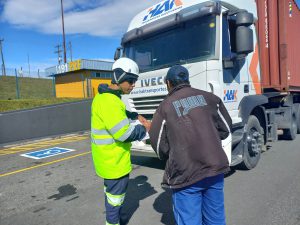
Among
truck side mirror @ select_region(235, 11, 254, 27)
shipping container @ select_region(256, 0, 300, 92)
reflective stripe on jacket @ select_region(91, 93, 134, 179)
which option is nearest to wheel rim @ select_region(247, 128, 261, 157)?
shipping container @ select_region(256, 0, 300, 92)

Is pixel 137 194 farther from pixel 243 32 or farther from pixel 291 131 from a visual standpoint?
pixel 291 131

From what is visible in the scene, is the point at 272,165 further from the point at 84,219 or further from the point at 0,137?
the point at 0,137

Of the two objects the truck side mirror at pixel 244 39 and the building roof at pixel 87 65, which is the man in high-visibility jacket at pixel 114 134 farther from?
the building roof at pixel 87 65

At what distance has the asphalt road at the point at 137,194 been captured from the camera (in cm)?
339

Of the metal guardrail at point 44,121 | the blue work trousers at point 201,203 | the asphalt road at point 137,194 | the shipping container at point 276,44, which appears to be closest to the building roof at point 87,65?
→ the metal guardrail at point 44,121

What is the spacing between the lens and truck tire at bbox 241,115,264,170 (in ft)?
16.2

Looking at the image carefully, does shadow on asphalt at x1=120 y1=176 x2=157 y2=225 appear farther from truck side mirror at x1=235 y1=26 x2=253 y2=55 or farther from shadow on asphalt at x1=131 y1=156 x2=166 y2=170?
truck side mirror at x1=235 y1=26 x2=253 y2=55

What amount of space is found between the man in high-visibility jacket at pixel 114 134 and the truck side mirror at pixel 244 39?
220 centimetres

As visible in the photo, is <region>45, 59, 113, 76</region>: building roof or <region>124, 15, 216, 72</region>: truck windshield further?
<region>45, 59, 113, 76</region>: building roof

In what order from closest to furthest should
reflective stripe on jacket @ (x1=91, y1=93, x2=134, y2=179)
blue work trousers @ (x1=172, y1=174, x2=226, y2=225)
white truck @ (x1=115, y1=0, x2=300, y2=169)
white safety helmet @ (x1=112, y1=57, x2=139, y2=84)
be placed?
blue work trousers @ (x1=172, y1=174, x2=226, y2=225), reflective stripe on jacket @ (x1=91, y1=93, x2=134, y2=179), white safety helmet @ (x1=112, y1=57, x2=139, y2=84), white truck @ (x1=115, y1=0, x2=300, y2=169)

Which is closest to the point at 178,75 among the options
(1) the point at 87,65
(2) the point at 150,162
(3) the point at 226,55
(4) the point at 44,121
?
(3) the point at 226,55

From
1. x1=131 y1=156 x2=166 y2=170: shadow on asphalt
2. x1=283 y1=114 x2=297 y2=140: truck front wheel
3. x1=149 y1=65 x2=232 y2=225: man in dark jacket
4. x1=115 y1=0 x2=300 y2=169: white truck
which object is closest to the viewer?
x1=149 y1=65 x2=232 y2=225: man in dark jacket

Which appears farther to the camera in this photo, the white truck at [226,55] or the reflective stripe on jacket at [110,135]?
the white truck at [226,55]

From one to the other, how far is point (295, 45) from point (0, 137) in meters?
10.2
